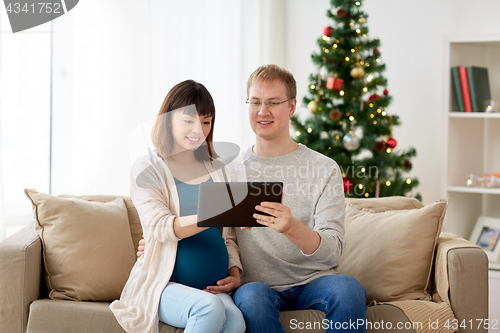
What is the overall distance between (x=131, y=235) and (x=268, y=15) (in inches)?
91.7

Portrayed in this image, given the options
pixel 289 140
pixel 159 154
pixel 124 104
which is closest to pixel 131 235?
pixel 159 154

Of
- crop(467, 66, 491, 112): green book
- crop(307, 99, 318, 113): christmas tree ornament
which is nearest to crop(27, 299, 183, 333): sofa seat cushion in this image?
crop(307, 99, 318, 113): christmas tree ornament

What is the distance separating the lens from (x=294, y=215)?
1581 mm

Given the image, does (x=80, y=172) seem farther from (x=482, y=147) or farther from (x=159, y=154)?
(x=482, y=147)

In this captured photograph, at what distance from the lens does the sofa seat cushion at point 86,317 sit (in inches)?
58.4

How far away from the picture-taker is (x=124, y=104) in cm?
262

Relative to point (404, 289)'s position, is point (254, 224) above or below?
above

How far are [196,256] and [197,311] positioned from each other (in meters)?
0.20

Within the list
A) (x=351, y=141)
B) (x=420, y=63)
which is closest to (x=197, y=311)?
(x=351, y=141)

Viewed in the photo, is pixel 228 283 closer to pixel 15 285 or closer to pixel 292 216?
pixel 292 216

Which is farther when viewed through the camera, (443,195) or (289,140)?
(443,195)

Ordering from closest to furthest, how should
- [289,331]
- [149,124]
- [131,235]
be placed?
1. [289,331]
2. [149,124]
3. [131,235]

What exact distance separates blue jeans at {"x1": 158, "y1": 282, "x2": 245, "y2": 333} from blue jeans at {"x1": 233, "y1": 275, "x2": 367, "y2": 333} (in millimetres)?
43

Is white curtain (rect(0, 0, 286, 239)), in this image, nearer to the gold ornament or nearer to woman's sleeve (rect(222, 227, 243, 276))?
the gold ornament
